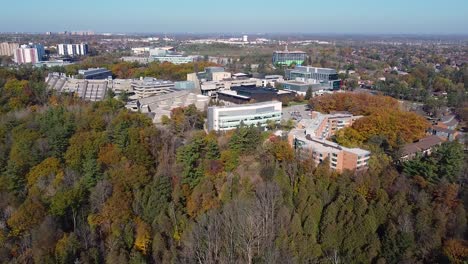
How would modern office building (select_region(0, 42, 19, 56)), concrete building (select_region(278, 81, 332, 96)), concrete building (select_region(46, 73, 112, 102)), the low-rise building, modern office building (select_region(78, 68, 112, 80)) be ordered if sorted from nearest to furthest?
the low-rise building < concrete building (select_region(46, 73, 112, 102)) < concrete building (select_region(278, 81, 332, 96)) < modern office building (select_region(78, 68, 112, 80)) < modern office building (select_region(0, 42, 19, 56))

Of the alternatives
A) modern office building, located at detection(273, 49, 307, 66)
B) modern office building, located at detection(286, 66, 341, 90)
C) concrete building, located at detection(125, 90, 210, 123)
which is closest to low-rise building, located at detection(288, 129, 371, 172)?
concrete building, located at detection(125, 90, 210, 123)

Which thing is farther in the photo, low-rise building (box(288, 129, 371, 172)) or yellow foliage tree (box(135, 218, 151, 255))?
low-rise building (box(288, 129, 371, 172))

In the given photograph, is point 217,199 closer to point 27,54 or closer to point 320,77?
point 320,77

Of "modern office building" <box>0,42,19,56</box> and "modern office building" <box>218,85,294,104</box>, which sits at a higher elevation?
"modern office building" <box>0,42,19,56</box>

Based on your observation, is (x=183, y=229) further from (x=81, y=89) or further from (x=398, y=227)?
(x=81, y=89)

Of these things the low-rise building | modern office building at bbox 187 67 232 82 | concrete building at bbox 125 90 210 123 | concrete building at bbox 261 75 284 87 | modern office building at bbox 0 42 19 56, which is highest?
modern office building at bbox 0 42 19 56

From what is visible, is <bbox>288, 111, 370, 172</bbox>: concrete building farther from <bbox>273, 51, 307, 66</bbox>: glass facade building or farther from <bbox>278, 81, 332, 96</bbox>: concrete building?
<bbox>273, 51, 307, 66</bbox>: glass facade building

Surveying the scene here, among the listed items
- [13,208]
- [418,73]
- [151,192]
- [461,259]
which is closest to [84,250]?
[151,192]
